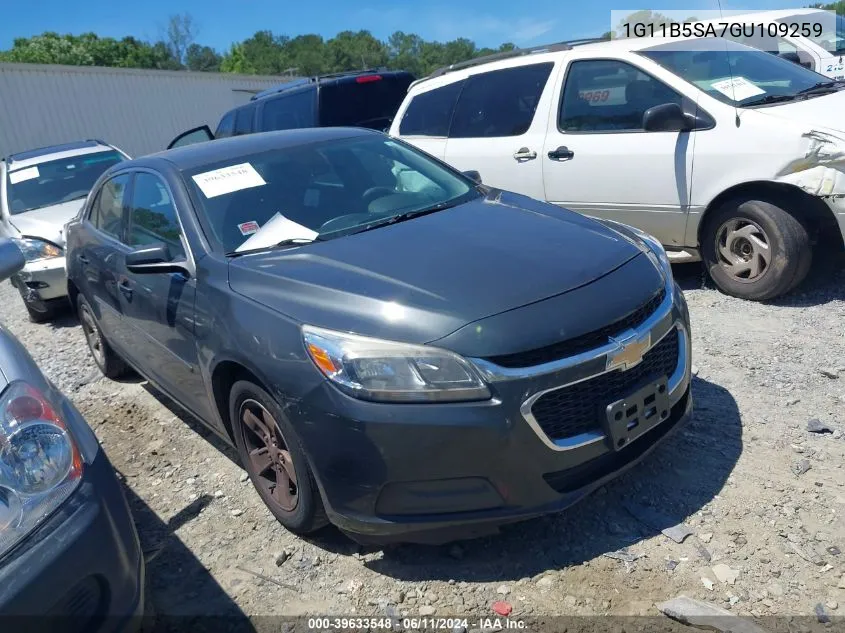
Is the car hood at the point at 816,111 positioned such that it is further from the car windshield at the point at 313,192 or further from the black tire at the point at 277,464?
the black tire at the point at 277,464

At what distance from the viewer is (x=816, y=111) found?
14.8ft

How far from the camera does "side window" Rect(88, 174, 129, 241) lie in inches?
165

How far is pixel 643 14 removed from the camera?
21.5 ft

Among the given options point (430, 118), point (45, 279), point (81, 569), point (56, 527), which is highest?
point (430, 118)

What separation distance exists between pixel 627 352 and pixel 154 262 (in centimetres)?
212

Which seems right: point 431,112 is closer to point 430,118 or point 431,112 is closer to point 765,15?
point 430,118

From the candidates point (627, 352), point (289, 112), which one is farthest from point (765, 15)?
point (627, 352)

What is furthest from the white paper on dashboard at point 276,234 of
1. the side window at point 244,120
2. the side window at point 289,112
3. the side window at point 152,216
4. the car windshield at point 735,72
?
the side window at point 244,120

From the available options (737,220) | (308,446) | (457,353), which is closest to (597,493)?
(457,353)

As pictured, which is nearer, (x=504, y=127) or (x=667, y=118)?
(x=667, y=118)

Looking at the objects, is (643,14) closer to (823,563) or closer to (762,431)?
(762,431)

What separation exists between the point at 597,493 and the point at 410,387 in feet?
3.73

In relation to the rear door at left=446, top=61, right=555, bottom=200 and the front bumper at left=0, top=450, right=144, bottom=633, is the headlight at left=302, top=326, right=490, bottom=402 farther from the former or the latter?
the rear door at left=446, top=61, right=555, bottom=200

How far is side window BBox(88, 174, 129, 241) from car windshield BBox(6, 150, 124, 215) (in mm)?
3520
